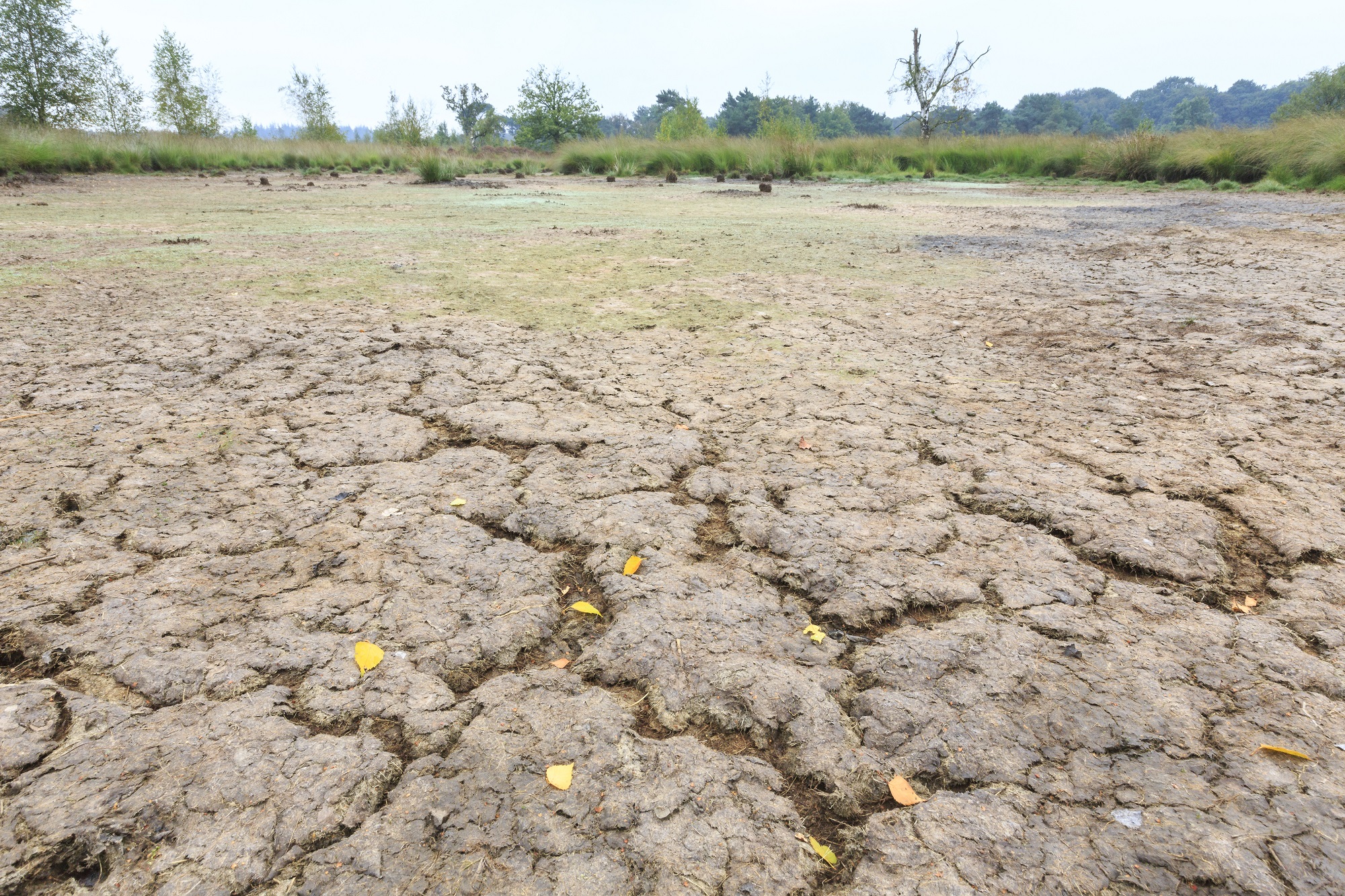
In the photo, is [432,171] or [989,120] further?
[989,120]

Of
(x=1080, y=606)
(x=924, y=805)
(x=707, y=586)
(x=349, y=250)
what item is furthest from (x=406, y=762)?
(x=349, y=250)

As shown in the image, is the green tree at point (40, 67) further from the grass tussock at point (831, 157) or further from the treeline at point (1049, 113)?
the treeline at point (1049, 113)

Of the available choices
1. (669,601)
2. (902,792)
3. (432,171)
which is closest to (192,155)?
(432,171)

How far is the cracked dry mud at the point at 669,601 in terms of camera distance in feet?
2.88

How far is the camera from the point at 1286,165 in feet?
27.9

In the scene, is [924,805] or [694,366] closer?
[924,805]

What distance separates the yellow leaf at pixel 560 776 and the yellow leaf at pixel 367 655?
400mm

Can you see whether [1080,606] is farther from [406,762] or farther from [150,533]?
[150,533]

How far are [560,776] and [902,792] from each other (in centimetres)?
49

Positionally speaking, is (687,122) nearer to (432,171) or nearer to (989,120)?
(432,171)

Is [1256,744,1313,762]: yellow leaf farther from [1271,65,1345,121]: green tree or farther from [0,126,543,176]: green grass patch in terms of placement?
[1271,65,1345,121]: green tree

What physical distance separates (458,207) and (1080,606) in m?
7.18

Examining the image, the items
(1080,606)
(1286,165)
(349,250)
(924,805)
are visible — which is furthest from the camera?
(1286,165)

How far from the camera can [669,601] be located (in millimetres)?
1344
